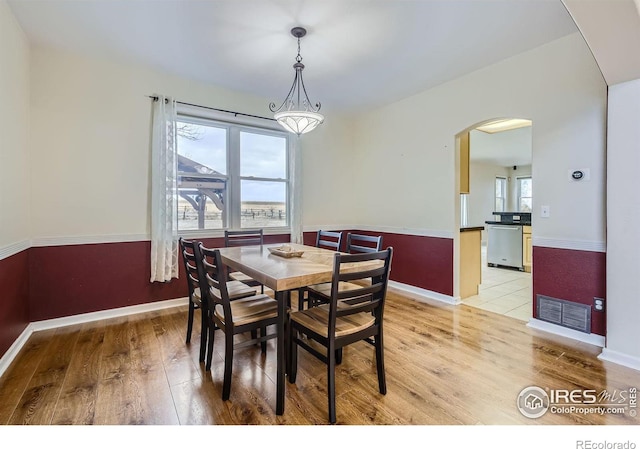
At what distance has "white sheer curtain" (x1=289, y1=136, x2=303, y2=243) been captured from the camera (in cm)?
424

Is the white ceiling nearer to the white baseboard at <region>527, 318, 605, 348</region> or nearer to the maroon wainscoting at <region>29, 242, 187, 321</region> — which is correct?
the maroon wainscoting at <region>29, 242, 187, 321</region>

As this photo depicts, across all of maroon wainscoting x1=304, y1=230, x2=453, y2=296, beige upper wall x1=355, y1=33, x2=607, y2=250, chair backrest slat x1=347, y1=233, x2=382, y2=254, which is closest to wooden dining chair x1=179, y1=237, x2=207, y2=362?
chair backrest slat x1=347, y1=233, x2=382, y2=254

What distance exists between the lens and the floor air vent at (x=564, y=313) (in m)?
2.60

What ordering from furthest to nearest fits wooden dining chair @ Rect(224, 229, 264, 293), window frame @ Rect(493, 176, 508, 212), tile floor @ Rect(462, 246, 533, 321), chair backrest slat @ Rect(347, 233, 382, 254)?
window frame @ Rect(493, 176, 508, 212)
tile floor @ Rect(462, 246, 533, 321)
wooden dining chair @ Rect(224, 229, 264, 293)
chair backrest slat @ Rect(347, 233, 382, 254)

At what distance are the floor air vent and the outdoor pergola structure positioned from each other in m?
3.57

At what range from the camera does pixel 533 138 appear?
2918 millimetres

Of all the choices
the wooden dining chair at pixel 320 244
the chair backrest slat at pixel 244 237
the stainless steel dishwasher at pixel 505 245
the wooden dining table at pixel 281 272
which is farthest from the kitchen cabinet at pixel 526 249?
the chair backrest slat at pixel 244 237

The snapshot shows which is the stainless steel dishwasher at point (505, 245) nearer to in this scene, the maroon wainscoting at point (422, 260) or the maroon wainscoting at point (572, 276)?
the maroon wainscoting at point (422, 260)

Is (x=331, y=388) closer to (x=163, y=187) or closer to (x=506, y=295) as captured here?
(x=163, y=187)

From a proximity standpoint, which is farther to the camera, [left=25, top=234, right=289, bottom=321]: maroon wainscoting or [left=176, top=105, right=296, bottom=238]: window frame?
[left=176, top=105, right=296, bottom=238]: window frame

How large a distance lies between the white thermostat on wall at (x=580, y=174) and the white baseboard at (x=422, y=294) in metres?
1.73

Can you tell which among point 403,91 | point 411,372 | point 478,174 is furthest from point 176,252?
point 478,174

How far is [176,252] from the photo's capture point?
3449 mm

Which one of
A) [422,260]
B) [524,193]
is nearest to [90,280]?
[422,260]
